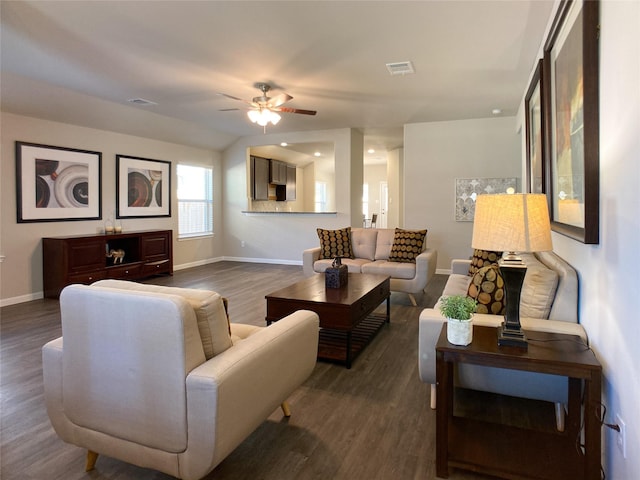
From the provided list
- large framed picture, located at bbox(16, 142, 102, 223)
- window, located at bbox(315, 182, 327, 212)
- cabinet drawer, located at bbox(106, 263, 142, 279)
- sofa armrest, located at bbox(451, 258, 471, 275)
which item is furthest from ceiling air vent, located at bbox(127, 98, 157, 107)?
window, located at bbox(315, 182, 327, 212)

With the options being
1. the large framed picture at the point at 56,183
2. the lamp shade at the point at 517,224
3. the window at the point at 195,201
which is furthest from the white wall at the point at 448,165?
the lamp shade at the point at 517,224

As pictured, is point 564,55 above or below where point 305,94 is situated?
below

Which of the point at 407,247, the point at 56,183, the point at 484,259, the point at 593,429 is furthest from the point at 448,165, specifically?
the point at 56,183

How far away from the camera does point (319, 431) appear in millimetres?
2180

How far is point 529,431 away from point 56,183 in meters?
6.10

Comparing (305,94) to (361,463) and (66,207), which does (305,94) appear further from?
(361,463)

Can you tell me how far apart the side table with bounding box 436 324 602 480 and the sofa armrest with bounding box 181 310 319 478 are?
2.34ft

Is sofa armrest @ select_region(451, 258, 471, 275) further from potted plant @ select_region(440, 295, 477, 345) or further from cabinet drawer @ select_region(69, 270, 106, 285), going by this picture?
cabinet drawer @ select_region(69, 270, 106, 285)

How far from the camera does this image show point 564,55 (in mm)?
2406

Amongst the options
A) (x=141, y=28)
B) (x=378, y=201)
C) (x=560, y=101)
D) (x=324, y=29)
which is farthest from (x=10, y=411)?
(x=378, y=201)

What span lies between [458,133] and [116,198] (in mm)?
5715

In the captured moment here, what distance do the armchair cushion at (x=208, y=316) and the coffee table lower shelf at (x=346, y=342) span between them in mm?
1527

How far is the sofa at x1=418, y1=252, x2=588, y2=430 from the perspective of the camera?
2.04 m

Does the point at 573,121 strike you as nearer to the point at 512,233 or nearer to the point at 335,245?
the point at 512,233
